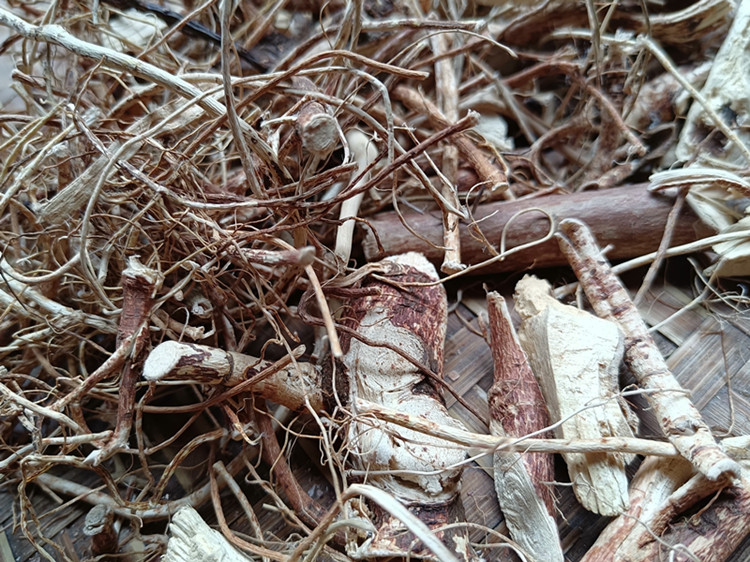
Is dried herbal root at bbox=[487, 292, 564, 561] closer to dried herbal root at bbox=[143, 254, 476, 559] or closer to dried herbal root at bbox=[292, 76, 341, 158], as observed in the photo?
dried herbal root at bbox=[143, 254, 476, 559]

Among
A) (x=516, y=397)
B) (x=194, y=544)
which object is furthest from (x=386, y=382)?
(x=194, y=544)

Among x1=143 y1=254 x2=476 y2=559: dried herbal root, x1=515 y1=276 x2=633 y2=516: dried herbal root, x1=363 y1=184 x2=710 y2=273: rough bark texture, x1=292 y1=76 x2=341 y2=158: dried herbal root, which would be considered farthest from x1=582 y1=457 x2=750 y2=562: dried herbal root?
x1=292 y1=76 x2=341 y2=158: dried herbal root

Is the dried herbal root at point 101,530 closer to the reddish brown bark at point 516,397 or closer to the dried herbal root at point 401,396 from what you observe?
the dried herbal root at point 401,396

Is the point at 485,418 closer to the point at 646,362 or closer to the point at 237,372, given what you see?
the point at 646,362

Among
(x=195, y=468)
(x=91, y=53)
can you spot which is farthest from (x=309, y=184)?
(x=195, y=468)

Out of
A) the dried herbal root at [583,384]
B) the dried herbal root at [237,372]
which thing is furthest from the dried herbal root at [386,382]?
the dried herbal root at [583,384]
